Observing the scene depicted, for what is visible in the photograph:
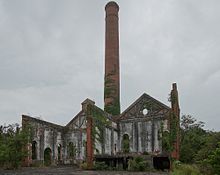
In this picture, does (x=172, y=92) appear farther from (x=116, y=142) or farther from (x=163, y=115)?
(x=116, y=142)

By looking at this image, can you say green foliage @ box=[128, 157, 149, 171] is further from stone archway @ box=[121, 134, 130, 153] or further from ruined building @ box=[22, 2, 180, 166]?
stone archway @ box=[121, 134, 130, 153]

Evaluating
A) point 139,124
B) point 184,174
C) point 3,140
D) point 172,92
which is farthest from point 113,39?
point 184,174

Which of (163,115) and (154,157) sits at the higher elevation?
(163,115)

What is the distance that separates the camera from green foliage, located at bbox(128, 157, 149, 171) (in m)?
26.4

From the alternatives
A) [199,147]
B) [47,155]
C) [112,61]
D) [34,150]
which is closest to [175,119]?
[199,147]

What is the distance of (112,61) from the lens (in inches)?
1608

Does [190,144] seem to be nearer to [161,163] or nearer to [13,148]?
[161,163]

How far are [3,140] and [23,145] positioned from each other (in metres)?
1.75

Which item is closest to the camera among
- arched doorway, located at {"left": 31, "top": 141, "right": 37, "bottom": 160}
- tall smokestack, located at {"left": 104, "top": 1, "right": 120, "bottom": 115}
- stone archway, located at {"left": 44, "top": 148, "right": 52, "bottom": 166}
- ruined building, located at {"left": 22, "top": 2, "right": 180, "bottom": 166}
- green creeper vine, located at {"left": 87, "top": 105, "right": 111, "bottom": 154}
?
green creeper vine, located at {"left": 87, "top": 105, "right": 111, "bottom": 154}

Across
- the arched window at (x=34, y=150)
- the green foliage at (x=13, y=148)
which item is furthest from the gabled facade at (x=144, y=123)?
the green foliage at (x=13, y=148)

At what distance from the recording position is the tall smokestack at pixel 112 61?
130ft

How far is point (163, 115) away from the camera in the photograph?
3400cm

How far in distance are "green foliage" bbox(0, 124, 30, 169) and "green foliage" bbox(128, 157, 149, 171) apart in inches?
367

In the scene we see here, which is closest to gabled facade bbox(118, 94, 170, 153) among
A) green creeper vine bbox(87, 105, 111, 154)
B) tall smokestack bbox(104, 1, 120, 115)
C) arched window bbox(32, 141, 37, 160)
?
green creeper vine bbox(87, 105, 111, 154)
